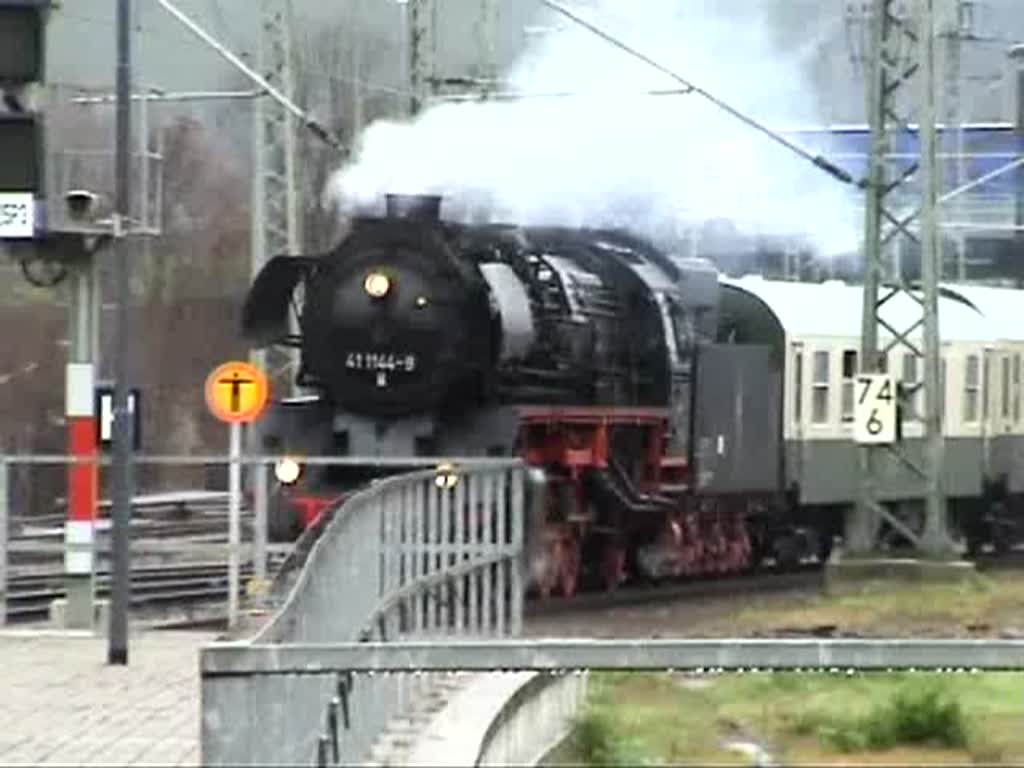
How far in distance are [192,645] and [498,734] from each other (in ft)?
27.5

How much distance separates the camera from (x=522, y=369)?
24094 mm

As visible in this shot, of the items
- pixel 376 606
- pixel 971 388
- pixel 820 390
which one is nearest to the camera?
pixel 376 606

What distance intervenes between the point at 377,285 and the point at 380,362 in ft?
2.20

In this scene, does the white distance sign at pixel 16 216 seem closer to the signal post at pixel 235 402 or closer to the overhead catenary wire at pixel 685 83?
the signal post at pixel 235 402

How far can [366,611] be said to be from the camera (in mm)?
12633

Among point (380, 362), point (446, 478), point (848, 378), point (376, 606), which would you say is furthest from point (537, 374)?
point (376, 606)

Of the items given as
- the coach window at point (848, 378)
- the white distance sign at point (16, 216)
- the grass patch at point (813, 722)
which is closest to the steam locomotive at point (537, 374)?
the coach window at point (848, 378)

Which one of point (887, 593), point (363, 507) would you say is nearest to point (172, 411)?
A: point (887, 593)

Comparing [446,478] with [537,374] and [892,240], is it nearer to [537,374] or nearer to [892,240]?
[537,374]

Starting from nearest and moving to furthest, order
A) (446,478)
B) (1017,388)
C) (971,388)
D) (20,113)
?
1. (20,113)
2. (446,478)
3. (971,388)
4. (1017,388)

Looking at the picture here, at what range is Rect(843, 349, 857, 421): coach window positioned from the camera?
32.1 m

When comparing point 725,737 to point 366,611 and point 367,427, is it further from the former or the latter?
point 367,427

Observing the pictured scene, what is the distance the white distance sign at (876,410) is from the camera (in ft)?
92.2

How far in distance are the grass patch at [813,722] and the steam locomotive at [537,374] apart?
10578mm
